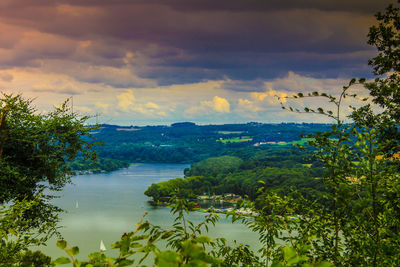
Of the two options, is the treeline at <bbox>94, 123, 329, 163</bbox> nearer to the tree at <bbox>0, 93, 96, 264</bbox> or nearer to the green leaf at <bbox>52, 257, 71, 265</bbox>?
the tree at <bbox>0, 93, 96, 264</bbox>

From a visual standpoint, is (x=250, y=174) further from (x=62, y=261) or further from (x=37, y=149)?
(x=62, y=261)

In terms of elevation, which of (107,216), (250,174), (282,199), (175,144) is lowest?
(107,216)

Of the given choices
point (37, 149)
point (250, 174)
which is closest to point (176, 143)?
point (250, 174)

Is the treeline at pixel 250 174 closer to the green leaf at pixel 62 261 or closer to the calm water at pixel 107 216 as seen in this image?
the calm water at pixel 107 216

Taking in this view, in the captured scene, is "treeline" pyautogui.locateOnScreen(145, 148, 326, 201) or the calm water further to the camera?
"treeline" pyautogui.locateOnScreen(145, 148, 326, 201)

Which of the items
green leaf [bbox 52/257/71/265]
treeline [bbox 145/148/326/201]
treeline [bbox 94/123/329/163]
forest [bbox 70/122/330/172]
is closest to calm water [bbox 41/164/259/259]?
treeline [bbox 145/148/326/201]

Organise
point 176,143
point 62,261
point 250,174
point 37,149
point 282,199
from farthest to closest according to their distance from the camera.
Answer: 1. point 176,143
2. point 250,174
3. point 37,149
4. point 282,199
5. point 62,261
